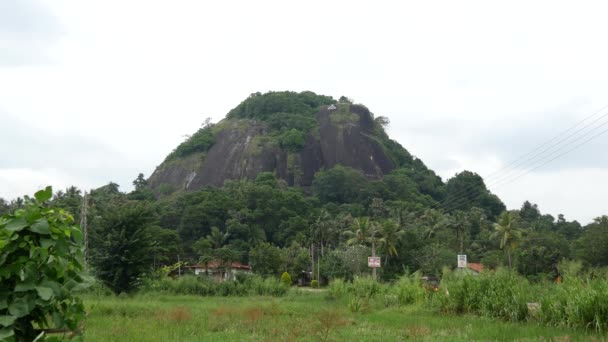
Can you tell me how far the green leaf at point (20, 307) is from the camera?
236cm

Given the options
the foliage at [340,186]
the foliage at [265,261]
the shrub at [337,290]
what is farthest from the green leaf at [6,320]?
the foliage at [340,186]

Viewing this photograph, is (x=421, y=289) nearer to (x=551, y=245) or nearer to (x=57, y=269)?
(x=57, y=269)

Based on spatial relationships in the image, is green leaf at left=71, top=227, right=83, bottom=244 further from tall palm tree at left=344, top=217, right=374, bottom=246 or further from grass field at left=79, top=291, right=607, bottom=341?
tall palm tree at left=344, top=217, right=374, bottom=246

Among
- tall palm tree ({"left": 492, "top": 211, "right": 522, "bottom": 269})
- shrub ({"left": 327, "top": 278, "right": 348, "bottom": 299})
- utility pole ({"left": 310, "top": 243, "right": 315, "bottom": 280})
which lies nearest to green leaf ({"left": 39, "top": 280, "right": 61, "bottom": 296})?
shrub ({"left": 327, "top": 278, "right": 348, "bottom": 299})

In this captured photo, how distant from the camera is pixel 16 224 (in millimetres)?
2467

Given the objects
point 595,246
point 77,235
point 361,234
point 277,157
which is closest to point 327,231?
point 361,234

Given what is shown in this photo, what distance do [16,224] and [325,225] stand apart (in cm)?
6896

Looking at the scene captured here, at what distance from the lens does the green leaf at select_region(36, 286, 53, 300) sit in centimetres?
240

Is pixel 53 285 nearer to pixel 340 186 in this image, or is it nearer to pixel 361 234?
pixel 361 234

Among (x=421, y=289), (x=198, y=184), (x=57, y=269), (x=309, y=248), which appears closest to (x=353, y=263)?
Answer: (x=309, y=248)

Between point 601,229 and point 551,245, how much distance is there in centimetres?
953

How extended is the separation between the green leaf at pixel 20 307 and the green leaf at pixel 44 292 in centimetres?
7

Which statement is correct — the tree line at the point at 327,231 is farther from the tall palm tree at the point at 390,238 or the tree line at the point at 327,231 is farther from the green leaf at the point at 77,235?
the green leaf at the point at 77,235

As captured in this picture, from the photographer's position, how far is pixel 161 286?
1371 inches
